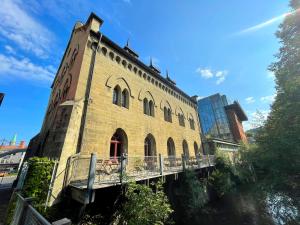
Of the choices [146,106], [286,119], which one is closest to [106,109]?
[146,106]

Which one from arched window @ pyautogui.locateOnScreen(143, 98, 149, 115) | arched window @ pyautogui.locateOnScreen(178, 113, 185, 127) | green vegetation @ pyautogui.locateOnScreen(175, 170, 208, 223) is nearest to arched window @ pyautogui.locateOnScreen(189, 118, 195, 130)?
arched window @ pyautogui.locateOnScreen(178, 113, 185, 127)

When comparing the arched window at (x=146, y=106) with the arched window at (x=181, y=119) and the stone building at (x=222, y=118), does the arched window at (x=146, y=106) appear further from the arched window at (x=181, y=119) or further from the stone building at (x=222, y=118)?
the stone building at (x=222, y=118)

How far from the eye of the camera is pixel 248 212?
12.2 m

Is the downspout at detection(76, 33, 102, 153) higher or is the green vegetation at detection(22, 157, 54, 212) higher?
the downspout at detection(76, 33, 102, 153)

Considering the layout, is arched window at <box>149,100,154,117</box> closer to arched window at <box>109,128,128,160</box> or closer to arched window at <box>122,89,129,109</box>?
arched window at <box>122,89,129,109</box>

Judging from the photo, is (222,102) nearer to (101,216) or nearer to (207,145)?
(207,145)

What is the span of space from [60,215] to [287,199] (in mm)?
15104

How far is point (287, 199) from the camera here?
1141 cm

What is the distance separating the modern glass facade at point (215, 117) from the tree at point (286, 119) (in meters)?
26.2

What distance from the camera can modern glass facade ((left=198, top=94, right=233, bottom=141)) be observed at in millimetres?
39125

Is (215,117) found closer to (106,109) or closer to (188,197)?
(188,197)

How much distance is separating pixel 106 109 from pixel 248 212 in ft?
45.2

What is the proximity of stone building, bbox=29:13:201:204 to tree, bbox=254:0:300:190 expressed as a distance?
8.07 metres

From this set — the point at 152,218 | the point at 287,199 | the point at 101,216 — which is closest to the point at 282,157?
the point at 287,199
